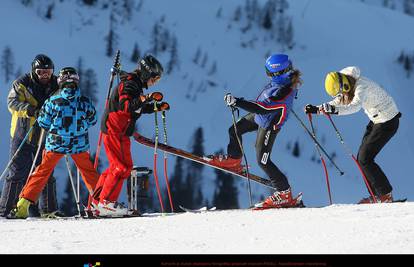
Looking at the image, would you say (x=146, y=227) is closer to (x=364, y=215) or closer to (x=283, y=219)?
(x=283, y=219)

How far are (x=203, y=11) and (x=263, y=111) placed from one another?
133m

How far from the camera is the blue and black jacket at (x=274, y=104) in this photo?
8.86 metres

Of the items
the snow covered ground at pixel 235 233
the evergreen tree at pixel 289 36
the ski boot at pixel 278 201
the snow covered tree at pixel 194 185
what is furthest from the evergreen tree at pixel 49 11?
the snow covered ground at pixel 235 233

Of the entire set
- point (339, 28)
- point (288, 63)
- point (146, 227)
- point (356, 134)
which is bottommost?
point (146, 227)

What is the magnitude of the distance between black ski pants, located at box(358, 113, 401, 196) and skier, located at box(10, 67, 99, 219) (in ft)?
11.8

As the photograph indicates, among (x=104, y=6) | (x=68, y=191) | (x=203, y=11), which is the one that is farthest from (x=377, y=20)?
(x=68, y=191)

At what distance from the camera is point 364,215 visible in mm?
7551

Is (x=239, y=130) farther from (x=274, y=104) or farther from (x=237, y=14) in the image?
(x=237, y=14)

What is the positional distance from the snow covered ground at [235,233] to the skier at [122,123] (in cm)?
47

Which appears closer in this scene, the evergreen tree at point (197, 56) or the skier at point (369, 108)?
the skier at point (369, 108)

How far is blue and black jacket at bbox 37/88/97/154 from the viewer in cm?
877

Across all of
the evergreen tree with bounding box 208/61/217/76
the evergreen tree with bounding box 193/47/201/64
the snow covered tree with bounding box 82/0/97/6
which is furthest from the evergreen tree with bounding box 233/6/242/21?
the snow covered tree with bounding box 82/0/97/6

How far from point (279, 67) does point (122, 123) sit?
85.0 inches

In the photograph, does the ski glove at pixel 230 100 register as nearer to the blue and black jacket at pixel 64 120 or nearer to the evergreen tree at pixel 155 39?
the blue and black jacket at pixel 64 120
